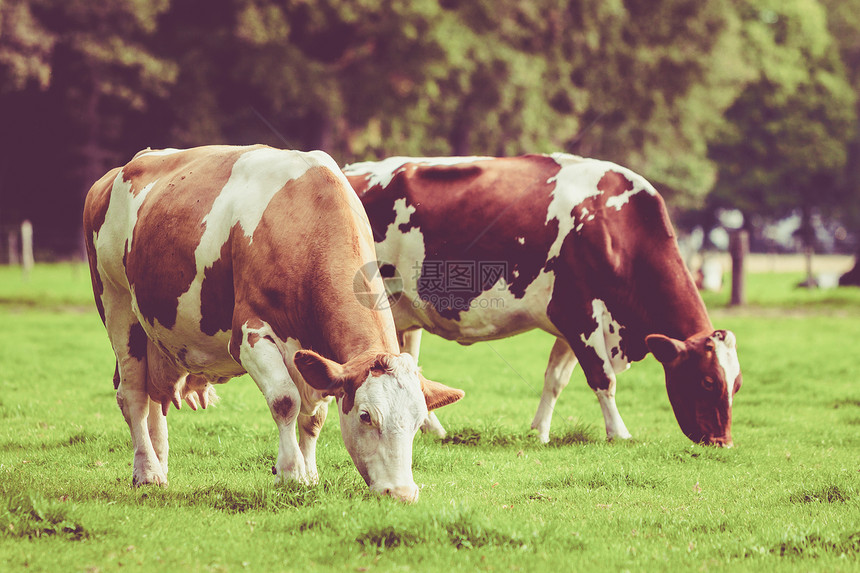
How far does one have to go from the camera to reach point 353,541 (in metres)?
4.68

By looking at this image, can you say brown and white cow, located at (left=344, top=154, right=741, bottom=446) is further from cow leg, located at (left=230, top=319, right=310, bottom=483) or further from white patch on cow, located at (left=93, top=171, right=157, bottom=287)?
cow leg, located at (left=230, top=319, right=310, bottom=483)

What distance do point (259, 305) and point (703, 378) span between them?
3.83 m

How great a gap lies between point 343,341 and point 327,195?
1.03 meters

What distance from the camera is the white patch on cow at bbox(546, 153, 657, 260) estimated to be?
794cm

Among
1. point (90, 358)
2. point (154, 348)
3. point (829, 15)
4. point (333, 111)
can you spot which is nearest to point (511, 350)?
point (90, 358)

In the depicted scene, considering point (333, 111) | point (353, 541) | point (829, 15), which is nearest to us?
point (353, 541)

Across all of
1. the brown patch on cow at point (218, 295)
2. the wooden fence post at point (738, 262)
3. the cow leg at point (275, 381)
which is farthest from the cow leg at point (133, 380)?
the wooden fence post at point (738, 262)

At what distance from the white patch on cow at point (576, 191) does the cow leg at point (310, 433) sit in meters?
2.94

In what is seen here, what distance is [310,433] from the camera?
5883mm

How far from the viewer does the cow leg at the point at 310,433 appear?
19.1 feet

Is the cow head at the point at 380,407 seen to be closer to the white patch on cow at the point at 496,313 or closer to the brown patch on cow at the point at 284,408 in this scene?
the brown patch on cow at the point at 284,408

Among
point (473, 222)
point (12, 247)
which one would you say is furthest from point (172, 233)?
point (12, 247)

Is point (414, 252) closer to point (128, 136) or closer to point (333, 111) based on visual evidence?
point (333, 111)

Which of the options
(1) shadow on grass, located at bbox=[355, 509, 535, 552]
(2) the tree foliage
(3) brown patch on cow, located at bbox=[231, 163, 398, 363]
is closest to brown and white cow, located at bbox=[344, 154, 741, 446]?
(3) brown patch on cow, located at bbox=[231, 163, 398, 363]
